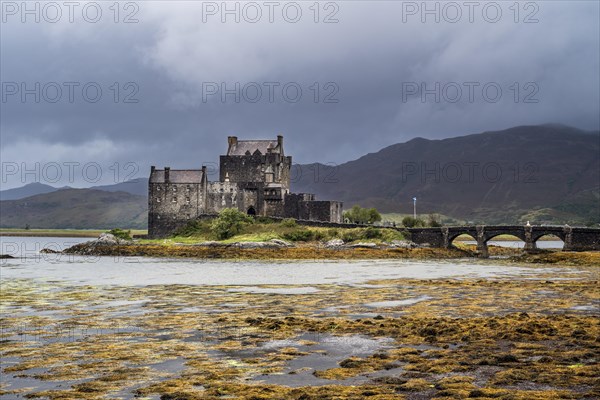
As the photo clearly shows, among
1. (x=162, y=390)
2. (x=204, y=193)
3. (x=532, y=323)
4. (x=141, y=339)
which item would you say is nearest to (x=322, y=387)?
(x=162, y=390)

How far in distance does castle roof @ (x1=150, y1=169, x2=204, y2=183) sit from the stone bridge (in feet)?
134

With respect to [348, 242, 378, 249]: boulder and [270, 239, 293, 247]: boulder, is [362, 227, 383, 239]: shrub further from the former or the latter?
[270, 239, 293, 247]: boulder

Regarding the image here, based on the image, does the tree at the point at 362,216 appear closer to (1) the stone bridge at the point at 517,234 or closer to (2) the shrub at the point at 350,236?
(1) the stone bridge at the point at 517,234

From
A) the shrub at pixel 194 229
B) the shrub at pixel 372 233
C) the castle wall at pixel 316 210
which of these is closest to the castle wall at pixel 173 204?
the shrub at pixel 194 229

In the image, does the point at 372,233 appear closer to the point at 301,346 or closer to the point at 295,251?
the point at 295,251

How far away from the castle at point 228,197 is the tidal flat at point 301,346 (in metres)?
81.6

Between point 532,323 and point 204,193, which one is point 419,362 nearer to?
point 532,323

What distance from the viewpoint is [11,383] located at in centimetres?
1507

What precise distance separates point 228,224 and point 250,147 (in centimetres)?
2425

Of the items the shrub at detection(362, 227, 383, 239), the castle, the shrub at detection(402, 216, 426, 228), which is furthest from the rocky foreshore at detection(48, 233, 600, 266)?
the shrub at detection(402, 216, 426, 228)

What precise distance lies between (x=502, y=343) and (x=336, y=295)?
683 inches

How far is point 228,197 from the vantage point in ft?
396

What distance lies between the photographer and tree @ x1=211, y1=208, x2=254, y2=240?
351ft

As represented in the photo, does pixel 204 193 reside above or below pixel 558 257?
above
